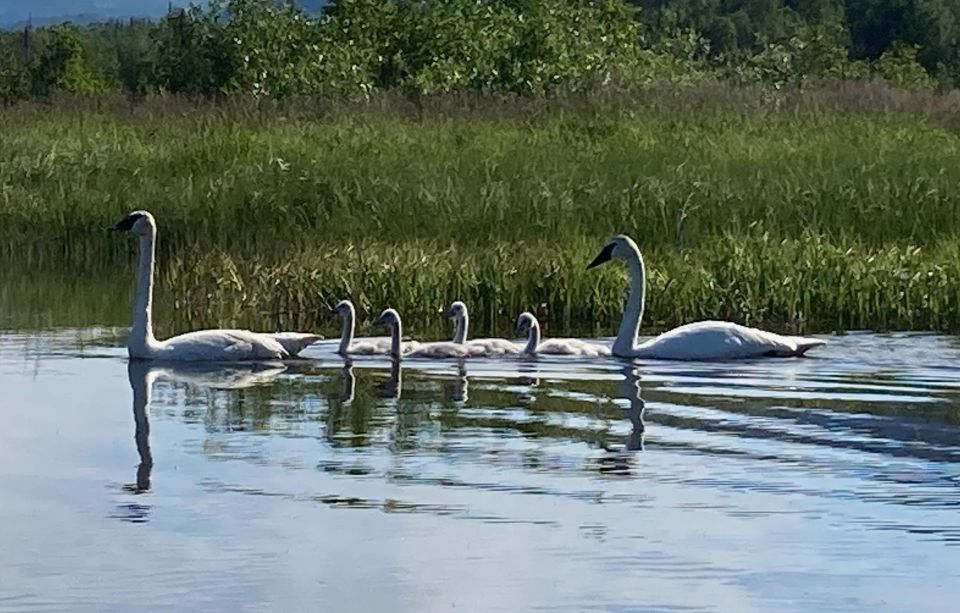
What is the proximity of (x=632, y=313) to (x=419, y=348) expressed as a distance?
3.97 feet

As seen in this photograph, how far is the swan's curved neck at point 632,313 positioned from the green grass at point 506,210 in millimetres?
1178

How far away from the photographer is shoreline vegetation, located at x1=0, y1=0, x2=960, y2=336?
591 inches

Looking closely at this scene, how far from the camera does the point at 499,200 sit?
17234 mm

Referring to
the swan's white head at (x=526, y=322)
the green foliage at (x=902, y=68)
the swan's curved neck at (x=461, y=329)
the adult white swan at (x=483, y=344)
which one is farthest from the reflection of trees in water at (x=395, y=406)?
the green foliage at (x=902, y=68)

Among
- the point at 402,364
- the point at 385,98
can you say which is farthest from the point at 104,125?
the point at 402,364

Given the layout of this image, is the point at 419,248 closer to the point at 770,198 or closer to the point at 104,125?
the point at 770,198

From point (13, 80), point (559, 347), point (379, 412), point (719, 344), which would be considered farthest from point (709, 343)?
point (13, 80)

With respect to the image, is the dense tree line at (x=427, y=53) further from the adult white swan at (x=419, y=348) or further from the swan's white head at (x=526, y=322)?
the adult white swan at (x=419, y=348)

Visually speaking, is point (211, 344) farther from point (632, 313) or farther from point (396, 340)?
point (632, 313)

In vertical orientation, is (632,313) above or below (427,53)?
below

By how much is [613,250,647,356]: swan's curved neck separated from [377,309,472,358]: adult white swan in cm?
85

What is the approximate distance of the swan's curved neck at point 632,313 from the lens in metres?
12.9

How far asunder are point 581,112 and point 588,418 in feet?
44.3

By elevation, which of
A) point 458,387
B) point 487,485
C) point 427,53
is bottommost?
point 487,485
